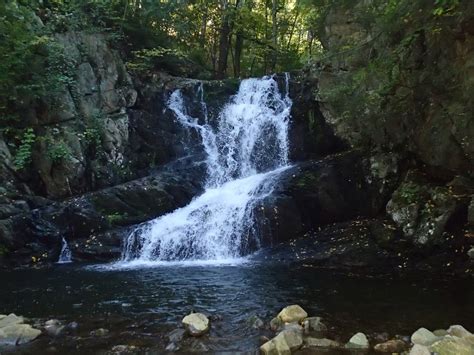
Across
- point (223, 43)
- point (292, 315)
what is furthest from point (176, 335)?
point (223, 43)

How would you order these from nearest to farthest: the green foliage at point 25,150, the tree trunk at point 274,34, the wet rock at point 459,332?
the wet rock at point 459,332, the green foliage at point 25,150, the tree trunk at point 274,34

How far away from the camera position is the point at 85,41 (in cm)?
1712

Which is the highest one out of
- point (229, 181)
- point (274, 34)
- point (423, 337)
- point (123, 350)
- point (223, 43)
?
point (274, 34)

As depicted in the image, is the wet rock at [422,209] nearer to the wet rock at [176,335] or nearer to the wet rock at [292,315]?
the wet rock at [292,315]

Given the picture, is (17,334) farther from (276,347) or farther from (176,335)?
(276,347)

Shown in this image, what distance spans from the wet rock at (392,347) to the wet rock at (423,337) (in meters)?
0.15

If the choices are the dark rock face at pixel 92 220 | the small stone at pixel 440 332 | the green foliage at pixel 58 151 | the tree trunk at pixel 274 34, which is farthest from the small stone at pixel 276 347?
the tree trunk at pixel 274 34

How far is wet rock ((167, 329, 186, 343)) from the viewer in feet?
19.7

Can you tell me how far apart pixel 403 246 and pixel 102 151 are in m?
10.4

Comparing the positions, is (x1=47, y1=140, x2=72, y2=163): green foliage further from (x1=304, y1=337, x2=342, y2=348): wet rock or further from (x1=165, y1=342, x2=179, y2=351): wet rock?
(x1=304, y1=337, x2=342, y2=348): wet rock

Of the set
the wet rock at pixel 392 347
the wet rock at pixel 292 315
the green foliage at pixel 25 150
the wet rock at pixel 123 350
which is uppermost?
the green foliage at pixel 25 150

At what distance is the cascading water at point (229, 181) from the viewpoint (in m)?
12.5

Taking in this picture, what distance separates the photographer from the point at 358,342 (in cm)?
560

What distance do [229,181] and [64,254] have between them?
6151 millimetres
